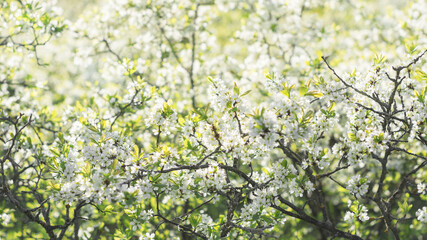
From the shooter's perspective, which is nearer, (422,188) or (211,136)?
(211,136)

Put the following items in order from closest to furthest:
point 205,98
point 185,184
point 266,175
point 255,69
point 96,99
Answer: point 185,184 < point 266,175 < point 96,99 < point 255,69 < point 205,98

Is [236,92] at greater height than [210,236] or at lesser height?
greater

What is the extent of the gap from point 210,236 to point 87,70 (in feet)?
38.1

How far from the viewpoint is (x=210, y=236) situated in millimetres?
3471

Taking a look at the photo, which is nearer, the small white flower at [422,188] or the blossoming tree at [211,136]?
the blossoming tree at [211,136]

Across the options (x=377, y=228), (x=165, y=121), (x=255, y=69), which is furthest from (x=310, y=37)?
(x=165, y=121)

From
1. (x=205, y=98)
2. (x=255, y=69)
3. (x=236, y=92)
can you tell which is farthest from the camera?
(x=205, y=98)

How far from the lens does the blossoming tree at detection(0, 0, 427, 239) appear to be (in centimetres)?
312

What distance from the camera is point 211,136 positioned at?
10.5 ft

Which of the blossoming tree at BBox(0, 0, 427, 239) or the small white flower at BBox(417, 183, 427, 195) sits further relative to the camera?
the small white flower at BBox(417, 183, 427, 195)

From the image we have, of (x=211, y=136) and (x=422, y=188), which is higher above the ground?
(x=211, y=136)

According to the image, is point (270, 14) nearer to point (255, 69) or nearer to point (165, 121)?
point (255, 69)

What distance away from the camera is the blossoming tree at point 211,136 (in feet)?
10.2

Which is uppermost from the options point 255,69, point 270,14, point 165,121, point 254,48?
point 270,14
